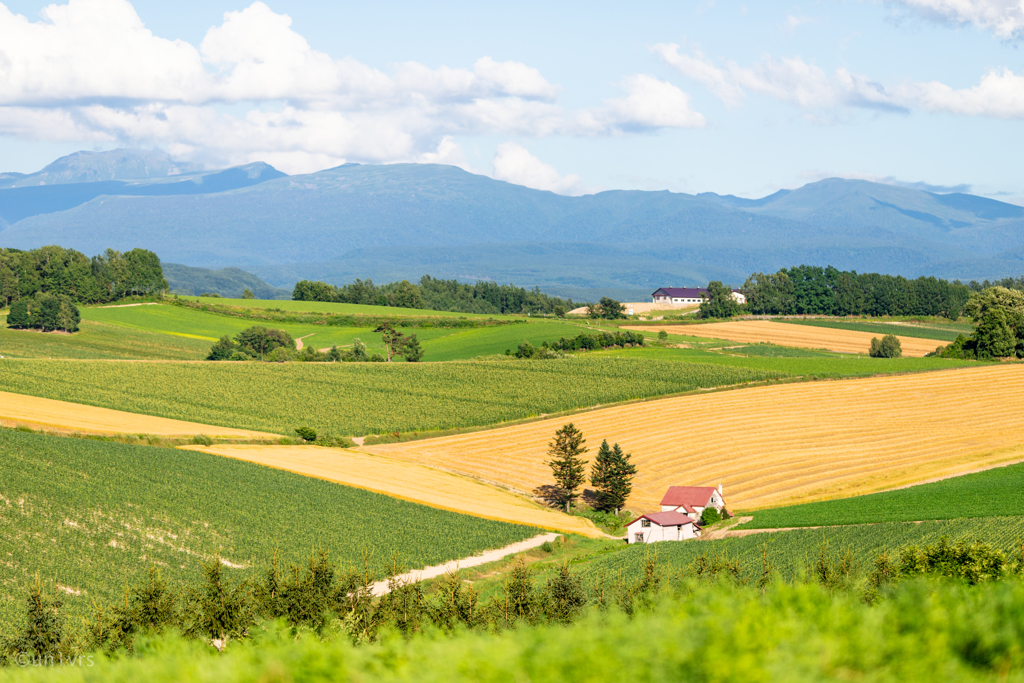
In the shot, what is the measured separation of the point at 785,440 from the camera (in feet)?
199

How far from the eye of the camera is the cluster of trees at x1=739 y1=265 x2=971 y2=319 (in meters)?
166

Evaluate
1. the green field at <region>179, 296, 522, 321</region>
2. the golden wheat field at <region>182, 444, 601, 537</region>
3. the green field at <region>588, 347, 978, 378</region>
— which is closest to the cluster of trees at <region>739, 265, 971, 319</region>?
the green field at <region>179, 296, 522, 321</region>

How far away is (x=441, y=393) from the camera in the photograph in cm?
7700

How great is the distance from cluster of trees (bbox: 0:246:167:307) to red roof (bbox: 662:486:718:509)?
121172mm

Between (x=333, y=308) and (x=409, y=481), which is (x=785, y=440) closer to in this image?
(x=409, y=481)

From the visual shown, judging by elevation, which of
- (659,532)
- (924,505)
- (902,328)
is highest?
(902,328)

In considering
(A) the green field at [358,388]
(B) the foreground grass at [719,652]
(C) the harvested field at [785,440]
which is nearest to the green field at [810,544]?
(C) the harvested field at [785,440]

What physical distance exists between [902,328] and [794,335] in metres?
25.3

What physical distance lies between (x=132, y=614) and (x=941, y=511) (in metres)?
35.8

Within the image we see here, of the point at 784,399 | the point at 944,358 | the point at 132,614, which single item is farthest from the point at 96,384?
the point at 944,358

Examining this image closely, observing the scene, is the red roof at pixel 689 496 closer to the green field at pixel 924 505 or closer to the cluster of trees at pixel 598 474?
the green field at pixel 924 505

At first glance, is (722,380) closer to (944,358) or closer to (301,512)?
(944,358)

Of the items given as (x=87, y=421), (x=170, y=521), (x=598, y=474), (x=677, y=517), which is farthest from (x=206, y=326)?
(x=677, y=517)

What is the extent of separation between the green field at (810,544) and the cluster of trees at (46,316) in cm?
9779
